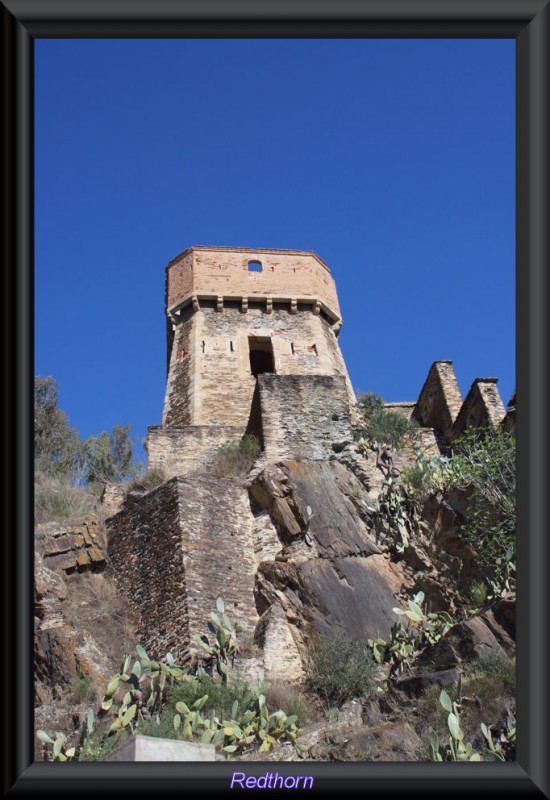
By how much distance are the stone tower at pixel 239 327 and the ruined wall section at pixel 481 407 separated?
308 centimetres

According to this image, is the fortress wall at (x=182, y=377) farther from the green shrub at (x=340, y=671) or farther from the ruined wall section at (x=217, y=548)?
the green shrub at (x=340, y=671)

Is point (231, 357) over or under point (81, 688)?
over

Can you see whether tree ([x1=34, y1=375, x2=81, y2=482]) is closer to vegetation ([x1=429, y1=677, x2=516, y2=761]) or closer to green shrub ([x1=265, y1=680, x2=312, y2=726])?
green shrub ([x1=265, y1=680, x2=312, y2=726])

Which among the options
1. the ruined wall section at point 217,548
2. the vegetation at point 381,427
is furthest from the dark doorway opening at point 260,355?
the ruined wall section at point 217,548

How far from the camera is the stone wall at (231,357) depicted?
2247 cm

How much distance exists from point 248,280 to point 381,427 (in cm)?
769

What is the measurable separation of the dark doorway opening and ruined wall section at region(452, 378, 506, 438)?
5533 millimetres

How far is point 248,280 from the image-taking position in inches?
1011

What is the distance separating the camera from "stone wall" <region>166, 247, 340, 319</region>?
999 inches

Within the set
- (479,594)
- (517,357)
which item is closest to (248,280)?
(479,594)

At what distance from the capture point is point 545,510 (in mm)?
4066

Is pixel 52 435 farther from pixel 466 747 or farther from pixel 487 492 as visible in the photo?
pixel 466 747

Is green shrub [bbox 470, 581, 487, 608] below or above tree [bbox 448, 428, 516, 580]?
below

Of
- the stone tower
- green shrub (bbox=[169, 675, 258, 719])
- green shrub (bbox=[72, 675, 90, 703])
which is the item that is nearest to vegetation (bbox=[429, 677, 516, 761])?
green shrub (bbox=[169, 675, 258, 719])
